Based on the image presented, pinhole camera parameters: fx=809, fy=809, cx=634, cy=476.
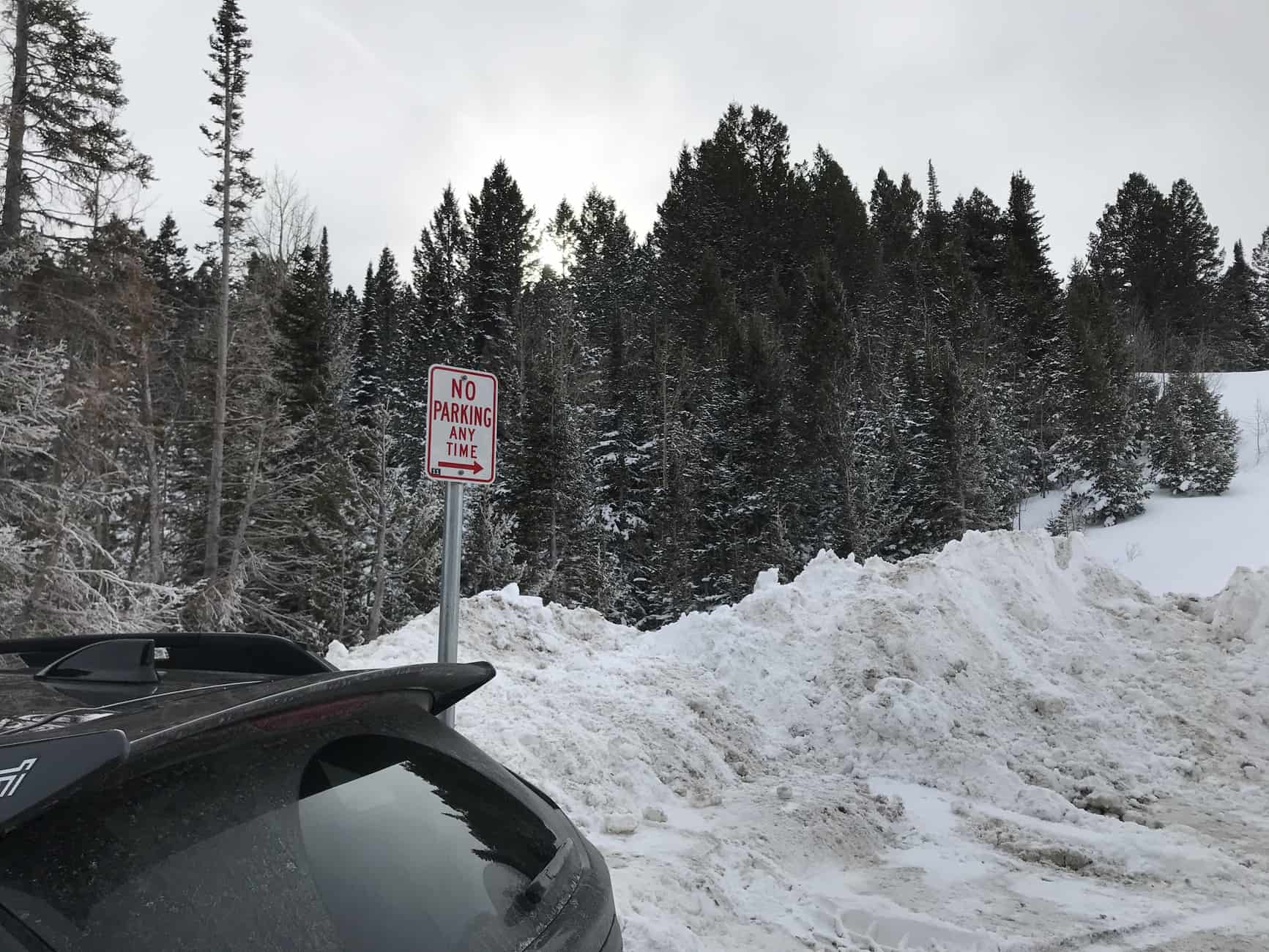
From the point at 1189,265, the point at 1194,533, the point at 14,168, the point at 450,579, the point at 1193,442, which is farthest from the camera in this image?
the point at 1189,265

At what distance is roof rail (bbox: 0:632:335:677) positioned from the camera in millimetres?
2037

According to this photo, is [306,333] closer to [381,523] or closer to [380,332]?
[381,523]

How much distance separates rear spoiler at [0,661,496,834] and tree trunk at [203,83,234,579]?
2299 centimetres

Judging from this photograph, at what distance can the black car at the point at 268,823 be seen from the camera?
1.05 meters

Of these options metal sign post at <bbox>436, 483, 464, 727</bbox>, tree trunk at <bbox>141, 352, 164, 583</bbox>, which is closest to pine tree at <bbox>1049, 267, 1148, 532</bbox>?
tree trunk at <bbox>141, 352, 164, 583</bbox>

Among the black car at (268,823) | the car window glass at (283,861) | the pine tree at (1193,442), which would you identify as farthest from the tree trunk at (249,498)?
the pine tree at (1193,442)

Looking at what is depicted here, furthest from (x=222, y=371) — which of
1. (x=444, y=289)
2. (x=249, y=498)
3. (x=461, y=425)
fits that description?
(x=444, y=289)

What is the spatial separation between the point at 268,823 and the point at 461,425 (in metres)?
3.46

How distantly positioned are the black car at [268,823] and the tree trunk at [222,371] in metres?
22.8

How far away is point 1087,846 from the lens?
5.27 m

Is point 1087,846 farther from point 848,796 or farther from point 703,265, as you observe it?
point 703,265

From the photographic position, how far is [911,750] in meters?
6.89

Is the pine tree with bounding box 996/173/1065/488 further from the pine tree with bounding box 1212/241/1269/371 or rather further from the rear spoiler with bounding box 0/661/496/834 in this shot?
the rear spoiler with bounding box 0/661/496/834

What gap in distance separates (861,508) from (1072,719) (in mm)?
26705
